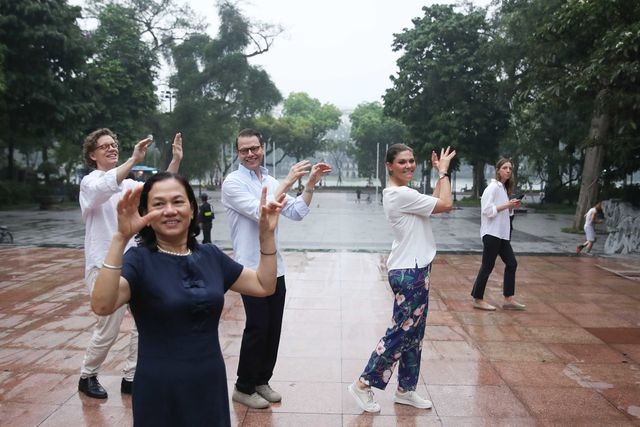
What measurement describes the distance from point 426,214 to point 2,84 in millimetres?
14484

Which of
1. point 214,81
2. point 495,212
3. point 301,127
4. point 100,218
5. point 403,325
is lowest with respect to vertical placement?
point 403,325

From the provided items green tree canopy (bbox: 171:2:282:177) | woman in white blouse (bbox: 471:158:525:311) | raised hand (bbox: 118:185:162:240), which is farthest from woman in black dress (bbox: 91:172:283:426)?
green tree canopy (bbox: 171:2:282:177)

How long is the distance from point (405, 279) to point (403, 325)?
0.29m

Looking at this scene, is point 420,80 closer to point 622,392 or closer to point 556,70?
point 556,70

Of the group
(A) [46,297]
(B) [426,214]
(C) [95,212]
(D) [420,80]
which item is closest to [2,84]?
(A) [46,297]

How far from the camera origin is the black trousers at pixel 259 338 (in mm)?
3641

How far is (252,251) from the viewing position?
3.71 metres

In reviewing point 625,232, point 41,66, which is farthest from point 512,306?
point 41,66

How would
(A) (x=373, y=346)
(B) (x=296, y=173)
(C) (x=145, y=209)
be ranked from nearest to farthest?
(C) (x=145, y=209), (B) (x=296, y=173), (A) (x=373, y=346)

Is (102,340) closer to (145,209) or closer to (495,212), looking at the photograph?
(145,209)

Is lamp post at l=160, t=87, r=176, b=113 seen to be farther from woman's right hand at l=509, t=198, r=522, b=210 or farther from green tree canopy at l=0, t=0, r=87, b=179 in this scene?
woman's right hand at l=509, t=198, r=522, b=210

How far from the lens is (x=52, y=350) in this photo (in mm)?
4961

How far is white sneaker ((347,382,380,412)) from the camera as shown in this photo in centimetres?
374

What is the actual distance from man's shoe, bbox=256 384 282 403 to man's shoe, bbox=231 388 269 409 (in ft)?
0.23
